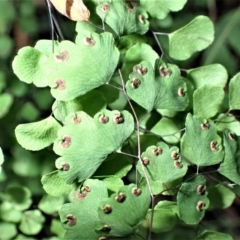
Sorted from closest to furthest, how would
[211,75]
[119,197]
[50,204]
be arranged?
[119,197] < [211,75] < [50,204]

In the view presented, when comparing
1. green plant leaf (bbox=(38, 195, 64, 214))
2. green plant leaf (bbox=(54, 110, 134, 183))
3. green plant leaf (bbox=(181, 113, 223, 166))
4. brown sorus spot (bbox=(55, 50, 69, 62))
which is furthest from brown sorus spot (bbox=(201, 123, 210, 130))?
green plant leaf (bbox=(38, 195, 64, 214))

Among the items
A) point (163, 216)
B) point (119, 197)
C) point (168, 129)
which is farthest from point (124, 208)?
point (168, 129)

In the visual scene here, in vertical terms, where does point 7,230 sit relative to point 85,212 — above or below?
below

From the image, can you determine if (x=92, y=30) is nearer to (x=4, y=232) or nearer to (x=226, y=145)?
(x=226, y=145)

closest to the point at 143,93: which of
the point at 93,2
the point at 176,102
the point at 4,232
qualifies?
the point at 176,102

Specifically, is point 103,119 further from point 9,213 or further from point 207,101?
point 9,213

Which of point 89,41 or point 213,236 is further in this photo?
point 213,236

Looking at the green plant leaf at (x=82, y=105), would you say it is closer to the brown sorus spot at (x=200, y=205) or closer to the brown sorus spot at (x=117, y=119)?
the brown sorus spot at (x=117, y=119)
